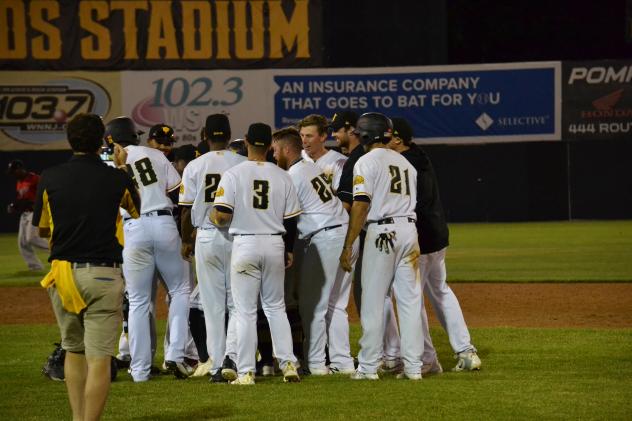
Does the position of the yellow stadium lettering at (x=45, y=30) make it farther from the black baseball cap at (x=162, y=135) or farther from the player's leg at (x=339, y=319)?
the player's leg at (x=339, y=319)

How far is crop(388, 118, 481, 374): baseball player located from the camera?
805 cm

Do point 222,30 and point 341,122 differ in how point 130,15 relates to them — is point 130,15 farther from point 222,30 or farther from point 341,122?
point 341,122

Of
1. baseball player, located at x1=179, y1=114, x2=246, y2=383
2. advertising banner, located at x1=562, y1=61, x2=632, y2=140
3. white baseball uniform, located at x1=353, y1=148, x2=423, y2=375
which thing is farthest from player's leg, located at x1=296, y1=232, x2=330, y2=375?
advertising banner, located at x1=562, y1=61, x2=632, y2=140

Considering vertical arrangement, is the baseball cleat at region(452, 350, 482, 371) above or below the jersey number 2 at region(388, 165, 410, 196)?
below

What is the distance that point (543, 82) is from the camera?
25500 millimetres

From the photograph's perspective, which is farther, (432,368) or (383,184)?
(432,368)

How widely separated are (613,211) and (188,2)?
11578 millimetres

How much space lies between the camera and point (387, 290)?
763cm

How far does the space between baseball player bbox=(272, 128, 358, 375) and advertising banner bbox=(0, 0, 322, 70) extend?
1702 cm

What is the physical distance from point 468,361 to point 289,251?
1595 millimetres

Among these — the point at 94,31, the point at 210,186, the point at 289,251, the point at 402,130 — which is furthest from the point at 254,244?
the point at 94,31

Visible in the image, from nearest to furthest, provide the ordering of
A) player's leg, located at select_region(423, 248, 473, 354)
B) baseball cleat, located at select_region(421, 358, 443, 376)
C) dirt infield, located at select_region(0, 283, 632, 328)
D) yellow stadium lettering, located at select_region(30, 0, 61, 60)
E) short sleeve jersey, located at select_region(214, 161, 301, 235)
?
short sleeve jersey, located at select_region(214, 161, 301, 235) → baseball cleat, located at select_region(421, 358, 443, 376) → player's leg, located at select_region(423, 248, 473, 354) → dirt infield, located at select_region(0, 283, 632, 328) → yellow stadium lettering, located at select_region(30, 0, 61, 60)

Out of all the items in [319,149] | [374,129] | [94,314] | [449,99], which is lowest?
[94,314]

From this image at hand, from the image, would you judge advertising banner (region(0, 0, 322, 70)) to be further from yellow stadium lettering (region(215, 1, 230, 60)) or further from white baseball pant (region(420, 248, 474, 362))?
white baseball pant (region(420, 248, 474, 362))
